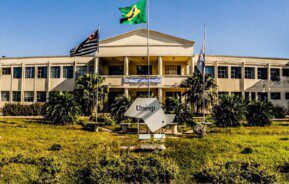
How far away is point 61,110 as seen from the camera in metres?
22.0

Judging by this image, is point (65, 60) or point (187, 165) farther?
point (65, 60)

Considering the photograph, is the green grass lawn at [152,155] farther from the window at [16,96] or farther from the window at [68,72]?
the window at [16,96]

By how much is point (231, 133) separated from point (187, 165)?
768 cm

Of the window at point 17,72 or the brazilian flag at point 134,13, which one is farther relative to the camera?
the window at point 17,72

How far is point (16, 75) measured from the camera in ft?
124

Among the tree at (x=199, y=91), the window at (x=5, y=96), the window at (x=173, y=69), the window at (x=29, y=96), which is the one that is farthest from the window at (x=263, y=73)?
the window at (x=5, y=96)

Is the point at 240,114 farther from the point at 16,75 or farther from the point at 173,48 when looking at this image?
the point at 16,75

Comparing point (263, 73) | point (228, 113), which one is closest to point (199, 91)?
point (228, 113)

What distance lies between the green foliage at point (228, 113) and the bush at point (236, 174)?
10562 millimetres

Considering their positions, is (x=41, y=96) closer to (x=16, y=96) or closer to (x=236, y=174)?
(x=16, y=96)

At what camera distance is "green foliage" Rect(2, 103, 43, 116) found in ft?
103

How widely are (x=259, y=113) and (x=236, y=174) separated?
1415 centimetres

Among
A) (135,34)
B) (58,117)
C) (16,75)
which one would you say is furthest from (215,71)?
(16,75)

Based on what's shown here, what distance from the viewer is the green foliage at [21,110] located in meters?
31.3
